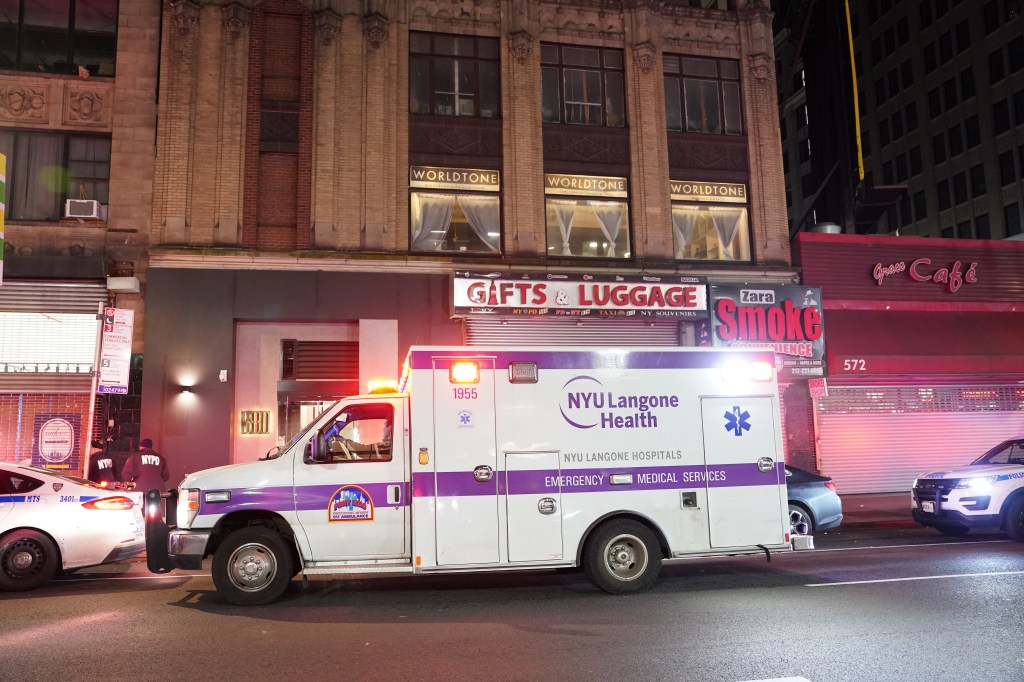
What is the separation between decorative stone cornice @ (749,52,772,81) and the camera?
69.4 feet

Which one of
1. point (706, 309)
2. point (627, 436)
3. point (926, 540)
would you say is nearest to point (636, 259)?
point (706, 309)

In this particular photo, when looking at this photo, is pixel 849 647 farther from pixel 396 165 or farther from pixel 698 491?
pixel 396 165

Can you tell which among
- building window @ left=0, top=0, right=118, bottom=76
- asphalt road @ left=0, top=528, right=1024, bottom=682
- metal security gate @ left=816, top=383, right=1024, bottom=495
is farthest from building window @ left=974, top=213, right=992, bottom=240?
building window @ left=0, top=0, right=118, bottom=76

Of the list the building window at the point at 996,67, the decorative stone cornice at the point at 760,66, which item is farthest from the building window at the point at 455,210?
the building window at the point at 996,67

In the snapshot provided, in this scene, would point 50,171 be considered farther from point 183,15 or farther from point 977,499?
point 977,499

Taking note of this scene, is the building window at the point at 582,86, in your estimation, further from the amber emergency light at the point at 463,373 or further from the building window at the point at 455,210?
the amber emergency light at the point at 463,373

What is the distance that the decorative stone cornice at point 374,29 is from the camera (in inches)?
738

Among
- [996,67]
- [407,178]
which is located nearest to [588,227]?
[407,178]

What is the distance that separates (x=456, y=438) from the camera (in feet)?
27.8

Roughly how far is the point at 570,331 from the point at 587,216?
126 inches

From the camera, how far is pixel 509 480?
851 cm

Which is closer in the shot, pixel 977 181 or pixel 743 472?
pixel 743 472

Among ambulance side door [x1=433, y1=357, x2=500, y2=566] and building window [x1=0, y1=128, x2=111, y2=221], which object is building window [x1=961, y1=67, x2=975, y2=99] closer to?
building window [x1=0, y1=128, x2=111, y2=221]

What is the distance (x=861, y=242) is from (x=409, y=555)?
1680 cm
